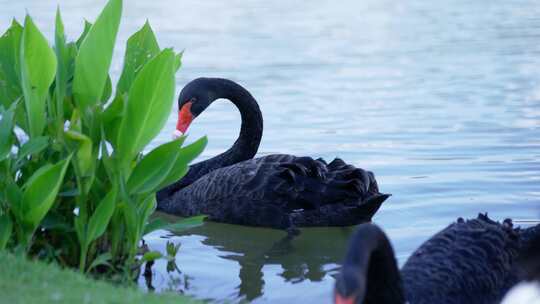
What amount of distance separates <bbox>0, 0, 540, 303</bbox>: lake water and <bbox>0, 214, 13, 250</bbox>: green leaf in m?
0.96

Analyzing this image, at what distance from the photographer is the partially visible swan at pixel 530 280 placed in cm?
387

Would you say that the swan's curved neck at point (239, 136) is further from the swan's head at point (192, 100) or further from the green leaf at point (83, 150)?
the green leaf at point (83, 150)

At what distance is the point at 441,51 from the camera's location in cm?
1338

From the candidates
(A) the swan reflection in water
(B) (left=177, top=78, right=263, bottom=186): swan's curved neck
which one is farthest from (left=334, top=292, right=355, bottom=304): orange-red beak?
(B) (left=177, top=78, right=263, bottom=186): swan's curved neck

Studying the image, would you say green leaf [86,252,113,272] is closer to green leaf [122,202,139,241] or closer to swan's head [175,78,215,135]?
green leaf [122,202,139,241]

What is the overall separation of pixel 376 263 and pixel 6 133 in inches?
72.3

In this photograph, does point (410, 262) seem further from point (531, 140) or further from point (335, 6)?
point (335, 6)

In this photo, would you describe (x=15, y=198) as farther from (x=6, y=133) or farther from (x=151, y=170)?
(x=151, y=170)

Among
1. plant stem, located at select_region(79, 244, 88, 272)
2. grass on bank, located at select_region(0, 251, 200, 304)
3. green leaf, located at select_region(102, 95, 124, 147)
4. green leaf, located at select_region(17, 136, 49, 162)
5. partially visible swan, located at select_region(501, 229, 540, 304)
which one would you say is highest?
green leaf, located at select_region(102, 95, 124, 147)

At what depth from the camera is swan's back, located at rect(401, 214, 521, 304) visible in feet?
16.3

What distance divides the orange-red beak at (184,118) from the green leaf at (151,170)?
2663 mm

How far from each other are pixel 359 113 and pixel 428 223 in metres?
3.33

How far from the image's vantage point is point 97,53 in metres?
5.18

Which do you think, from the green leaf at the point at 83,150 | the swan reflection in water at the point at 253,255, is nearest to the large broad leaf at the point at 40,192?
the green leaf at the point at 83,150
